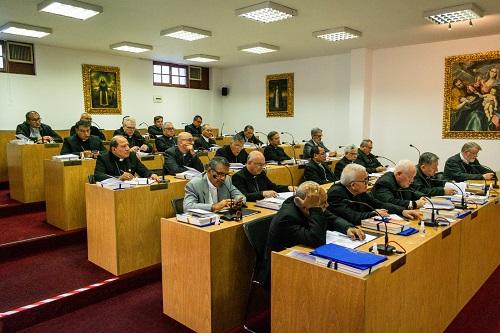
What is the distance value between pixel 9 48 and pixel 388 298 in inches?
331

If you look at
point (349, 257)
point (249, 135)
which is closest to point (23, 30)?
point (249, 135)

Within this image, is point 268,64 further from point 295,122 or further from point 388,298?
point 388,298

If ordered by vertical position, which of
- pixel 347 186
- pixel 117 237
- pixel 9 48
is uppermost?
pixel 9 48

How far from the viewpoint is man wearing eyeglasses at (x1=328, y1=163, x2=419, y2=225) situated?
2.95 metres

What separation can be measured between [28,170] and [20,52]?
12.5 ft

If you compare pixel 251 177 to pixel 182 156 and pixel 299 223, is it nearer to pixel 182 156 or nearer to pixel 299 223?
pixel 182 156

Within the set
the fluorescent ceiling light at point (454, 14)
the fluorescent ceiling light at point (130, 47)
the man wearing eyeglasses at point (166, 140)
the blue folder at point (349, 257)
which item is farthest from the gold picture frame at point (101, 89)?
→ the blue folder at point (349, 257)

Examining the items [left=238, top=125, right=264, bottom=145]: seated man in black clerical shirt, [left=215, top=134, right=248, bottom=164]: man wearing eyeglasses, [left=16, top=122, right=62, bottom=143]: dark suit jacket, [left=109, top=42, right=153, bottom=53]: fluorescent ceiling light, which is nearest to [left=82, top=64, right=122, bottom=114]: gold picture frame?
[left=109, top=42, right=153, bottom=53]: fluorescent ceiling light

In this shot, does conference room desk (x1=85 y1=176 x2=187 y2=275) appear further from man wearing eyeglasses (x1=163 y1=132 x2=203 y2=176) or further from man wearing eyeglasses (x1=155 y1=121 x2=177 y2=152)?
man wearing eyeglasses (x1=155 y1=121 x2=177 y2=152)

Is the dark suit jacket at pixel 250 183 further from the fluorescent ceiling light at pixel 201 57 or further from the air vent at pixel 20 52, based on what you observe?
the air vent at pixel 20 52

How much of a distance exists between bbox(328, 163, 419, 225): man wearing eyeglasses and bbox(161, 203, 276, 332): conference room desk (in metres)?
0.69

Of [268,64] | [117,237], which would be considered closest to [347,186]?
[117,237]

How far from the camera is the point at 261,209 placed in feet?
10.9

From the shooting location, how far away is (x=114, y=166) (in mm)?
4324
